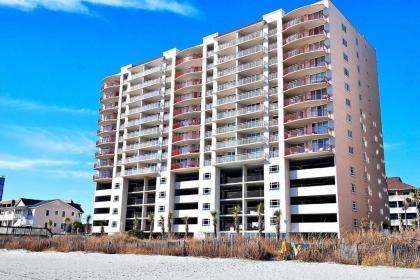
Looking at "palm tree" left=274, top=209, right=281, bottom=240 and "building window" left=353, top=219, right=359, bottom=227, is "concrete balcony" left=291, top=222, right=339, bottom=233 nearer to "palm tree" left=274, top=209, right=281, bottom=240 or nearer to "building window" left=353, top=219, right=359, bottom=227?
"palm tree" left=274, top=209, right=281, bottom=240

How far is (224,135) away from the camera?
2938 inches

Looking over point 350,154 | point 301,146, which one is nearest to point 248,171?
point 301,146

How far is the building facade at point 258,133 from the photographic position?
64125mm

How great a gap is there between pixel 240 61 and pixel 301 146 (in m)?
22.1

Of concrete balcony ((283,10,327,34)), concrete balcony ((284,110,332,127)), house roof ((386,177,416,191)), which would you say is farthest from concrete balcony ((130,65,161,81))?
house roof ((386,177,416,191))

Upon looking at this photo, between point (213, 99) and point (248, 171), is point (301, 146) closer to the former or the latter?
point (248, 171)

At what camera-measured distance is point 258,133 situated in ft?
237

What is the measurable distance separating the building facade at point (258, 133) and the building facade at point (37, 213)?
106 ft

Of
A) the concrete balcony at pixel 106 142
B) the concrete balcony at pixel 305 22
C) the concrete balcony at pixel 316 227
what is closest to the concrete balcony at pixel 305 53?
the concrete balcony at pixel 305 22

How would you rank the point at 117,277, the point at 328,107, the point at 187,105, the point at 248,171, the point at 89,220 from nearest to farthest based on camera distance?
the point at 117,277
the point at 328,107
the point at 248,171
the point at 187,105
the point at 89,220

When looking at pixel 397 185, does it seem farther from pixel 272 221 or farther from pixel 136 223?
pixel 136 223

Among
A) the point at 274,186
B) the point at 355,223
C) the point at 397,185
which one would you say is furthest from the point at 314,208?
the point at 397,185

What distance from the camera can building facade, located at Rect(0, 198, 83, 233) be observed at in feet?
377

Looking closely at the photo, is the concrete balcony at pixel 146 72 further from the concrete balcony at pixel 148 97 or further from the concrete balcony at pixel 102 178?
the concrete balcony at pixel 102 178
